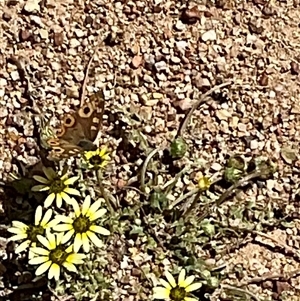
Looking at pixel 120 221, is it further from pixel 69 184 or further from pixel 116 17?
pixel 116 17

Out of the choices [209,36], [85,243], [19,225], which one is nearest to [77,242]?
[85,243]

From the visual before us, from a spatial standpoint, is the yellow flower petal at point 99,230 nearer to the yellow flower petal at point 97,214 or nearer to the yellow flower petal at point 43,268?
the yellow flower petal at point 97,214

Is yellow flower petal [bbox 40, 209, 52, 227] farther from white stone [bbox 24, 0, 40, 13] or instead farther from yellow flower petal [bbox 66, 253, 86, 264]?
white stone [bbox 24, 0, 40, 13]

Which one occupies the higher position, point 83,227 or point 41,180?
point 41,180

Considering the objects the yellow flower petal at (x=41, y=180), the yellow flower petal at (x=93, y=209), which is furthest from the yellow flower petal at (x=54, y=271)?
the yellow flower petal at (x=41, y=180)

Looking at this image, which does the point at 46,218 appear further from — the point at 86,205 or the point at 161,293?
the point at 161,293

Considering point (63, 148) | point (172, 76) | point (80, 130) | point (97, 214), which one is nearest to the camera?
point (63, 148)
